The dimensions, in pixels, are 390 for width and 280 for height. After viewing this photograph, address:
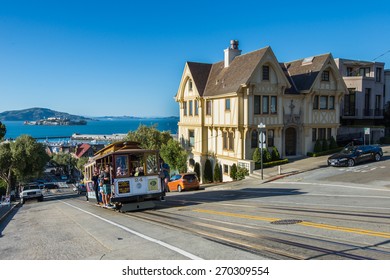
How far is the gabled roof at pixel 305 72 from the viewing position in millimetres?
34978

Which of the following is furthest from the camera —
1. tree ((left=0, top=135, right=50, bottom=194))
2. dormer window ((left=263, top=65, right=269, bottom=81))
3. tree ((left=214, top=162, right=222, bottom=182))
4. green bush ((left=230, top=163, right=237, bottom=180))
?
tree ((left=0, top=135, right=50, bottom=194))

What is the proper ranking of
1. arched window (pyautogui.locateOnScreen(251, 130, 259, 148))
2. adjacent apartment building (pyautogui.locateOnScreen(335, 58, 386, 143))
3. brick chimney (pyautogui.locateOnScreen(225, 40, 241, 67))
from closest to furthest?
arched window (pyautogui.locateOnScreen(251, 130, 259, 148)) < brick chimney (pyautogui.locateOnScreen(225, 40, 241, 67)) < adjacent apartment building (pyautogui.locateOnScreen(335, 58, 386, 143))

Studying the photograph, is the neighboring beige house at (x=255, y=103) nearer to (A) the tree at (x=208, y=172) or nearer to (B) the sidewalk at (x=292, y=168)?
(A) the tree at (x=208, y=172)

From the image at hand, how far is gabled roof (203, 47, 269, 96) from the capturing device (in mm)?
32312

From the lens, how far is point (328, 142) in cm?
3691

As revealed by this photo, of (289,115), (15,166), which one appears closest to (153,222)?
(289,115)

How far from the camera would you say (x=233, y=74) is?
34.9 meters

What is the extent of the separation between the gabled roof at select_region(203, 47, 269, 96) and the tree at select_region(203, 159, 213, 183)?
756cm

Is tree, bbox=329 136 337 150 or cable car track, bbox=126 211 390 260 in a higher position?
tree, bbox=329 136 337 150

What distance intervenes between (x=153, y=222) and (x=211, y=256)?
224 inches

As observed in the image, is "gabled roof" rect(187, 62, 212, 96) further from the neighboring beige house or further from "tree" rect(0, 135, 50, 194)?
"tree" rect(0, 135, 50, 194)

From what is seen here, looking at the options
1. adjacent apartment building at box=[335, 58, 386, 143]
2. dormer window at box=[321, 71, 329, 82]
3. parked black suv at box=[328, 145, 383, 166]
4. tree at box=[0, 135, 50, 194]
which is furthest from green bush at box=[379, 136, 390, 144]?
tree at box=[0, 135, 50, 194]

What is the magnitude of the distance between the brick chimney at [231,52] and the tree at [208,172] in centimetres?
1093

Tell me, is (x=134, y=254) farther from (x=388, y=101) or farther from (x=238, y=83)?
(x=388, y=101)
